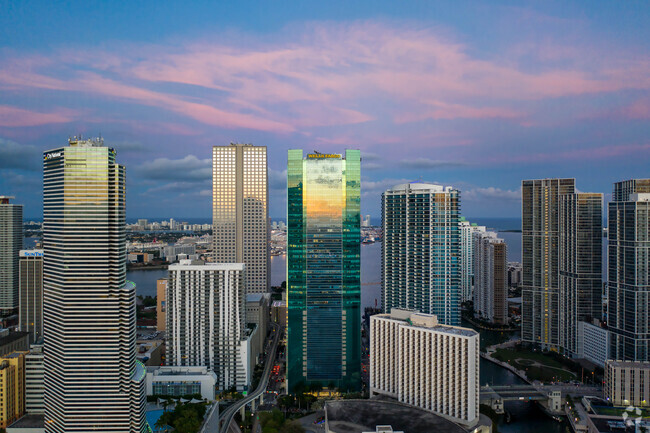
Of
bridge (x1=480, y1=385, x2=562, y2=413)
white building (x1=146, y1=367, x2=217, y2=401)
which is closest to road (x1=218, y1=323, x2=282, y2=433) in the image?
white building (x1=146, y1=367, x2=217, y2=401)

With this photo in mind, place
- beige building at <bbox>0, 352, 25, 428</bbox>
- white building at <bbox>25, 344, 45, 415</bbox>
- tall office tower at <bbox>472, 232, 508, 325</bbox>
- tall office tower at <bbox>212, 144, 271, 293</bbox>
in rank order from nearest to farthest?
beige building at <bbox>0, 352, 25, 428</bbox> < white building at <bbox>25, 344, 45, 415</bbox> < tall office tower at <bbox>212, 144, 271, 293</bbox> < tall office tower at <bbox>472, 232, 508, 325</bbox>

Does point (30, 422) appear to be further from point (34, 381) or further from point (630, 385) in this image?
point (630, 385)

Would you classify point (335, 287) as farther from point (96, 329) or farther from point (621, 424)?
point (621, 424)

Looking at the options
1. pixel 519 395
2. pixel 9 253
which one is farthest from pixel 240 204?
pixel 519 395

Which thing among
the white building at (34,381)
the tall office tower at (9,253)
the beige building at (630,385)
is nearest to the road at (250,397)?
the white building at (34,381)

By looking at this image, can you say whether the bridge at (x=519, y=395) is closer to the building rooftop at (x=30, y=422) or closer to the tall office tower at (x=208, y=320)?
the tall office tower at (x=208, y=320)

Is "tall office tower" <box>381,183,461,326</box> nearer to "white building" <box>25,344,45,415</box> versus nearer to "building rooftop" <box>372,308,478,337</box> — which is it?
"building rooftop" <box>372,308,478,337</box>
